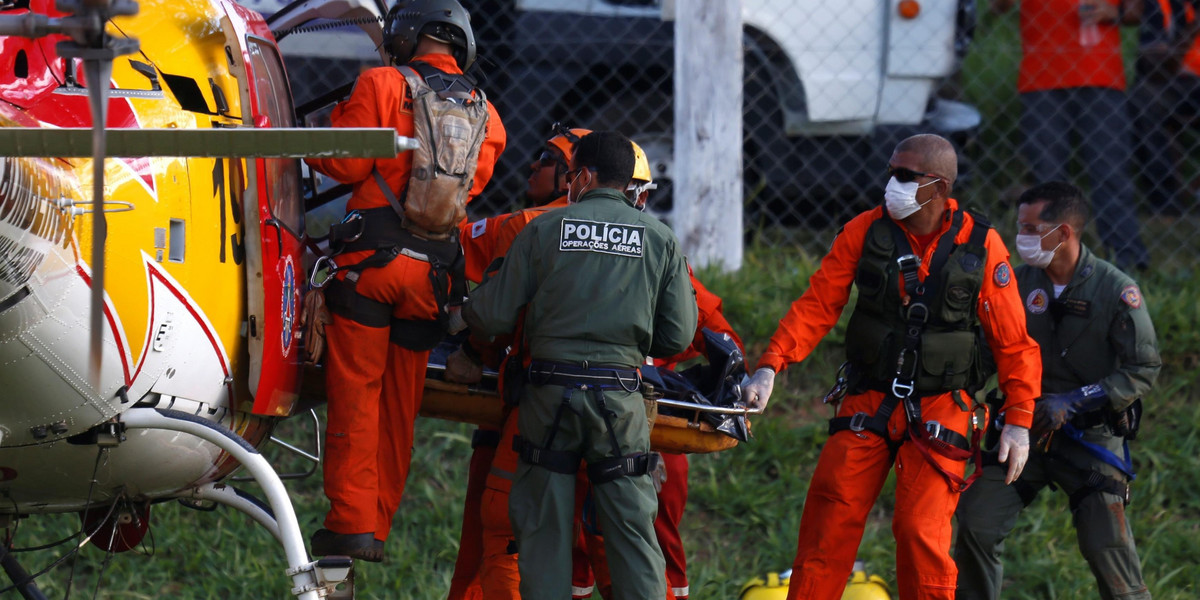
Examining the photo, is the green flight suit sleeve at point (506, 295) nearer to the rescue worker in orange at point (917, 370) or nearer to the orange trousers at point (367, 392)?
the orange trousers at point (367, 392)

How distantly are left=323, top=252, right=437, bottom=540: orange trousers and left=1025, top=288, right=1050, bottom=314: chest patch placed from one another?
2296mm

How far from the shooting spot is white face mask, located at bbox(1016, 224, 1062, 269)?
4.81 m

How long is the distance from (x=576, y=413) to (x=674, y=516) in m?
1.31

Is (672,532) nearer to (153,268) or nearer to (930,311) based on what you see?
(930,311)

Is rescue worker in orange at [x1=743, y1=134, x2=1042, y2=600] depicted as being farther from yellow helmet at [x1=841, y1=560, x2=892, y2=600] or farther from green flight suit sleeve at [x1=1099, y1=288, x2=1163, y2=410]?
yellow helmet at [x1=841, y1=560, x2=892, y2=600]

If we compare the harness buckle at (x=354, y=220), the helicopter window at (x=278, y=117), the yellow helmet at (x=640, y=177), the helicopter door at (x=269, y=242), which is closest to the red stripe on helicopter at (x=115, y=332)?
the helicopter door at (x=269, y=242)

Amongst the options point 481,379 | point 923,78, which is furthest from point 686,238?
point 481,379

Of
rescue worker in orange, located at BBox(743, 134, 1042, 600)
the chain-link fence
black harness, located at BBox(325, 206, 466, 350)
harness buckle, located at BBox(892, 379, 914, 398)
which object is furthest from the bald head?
the chain-link fence

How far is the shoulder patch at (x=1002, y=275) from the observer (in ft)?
14.6

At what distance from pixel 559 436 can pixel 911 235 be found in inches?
57.6

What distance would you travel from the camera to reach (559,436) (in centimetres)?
400

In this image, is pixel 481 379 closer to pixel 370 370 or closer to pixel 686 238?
pixel 370 370

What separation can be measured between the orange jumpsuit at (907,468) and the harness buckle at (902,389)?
60 mm

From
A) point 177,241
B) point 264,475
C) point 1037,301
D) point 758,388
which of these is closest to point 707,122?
point 1037,301
